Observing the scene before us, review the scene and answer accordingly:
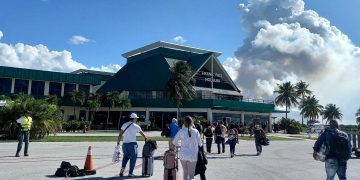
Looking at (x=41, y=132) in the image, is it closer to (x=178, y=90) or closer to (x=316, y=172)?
(x=316, y=172)

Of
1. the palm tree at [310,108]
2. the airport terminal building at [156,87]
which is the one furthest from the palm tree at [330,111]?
the airport terminal building at [156,87]

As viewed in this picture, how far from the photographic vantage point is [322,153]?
7672mm

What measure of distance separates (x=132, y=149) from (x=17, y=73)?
172 feet

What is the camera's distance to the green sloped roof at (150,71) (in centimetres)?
6419

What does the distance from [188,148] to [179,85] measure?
1833 inches

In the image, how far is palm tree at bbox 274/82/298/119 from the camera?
89.8 m

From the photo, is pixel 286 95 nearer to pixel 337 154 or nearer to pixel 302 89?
pixel 302 89

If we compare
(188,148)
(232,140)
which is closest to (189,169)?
(188,148)

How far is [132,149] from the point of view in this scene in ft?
32.8

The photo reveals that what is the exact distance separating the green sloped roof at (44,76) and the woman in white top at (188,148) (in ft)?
179

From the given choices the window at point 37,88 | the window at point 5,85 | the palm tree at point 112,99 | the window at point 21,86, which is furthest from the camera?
the window at point 37,88

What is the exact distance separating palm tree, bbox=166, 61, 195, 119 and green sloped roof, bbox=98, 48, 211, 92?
23.2ft

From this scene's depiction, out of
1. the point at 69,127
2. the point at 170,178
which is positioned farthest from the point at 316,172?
the point at 69,127

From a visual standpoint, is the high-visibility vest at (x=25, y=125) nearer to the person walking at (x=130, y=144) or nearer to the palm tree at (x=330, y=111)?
the person walking at (x=130, y=144)
